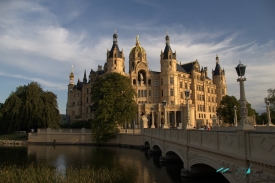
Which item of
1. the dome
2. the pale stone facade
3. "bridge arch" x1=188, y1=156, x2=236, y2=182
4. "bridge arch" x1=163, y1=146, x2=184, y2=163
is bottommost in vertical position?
"bridge arch" x1=163, y1=146, x2=184, y2=163

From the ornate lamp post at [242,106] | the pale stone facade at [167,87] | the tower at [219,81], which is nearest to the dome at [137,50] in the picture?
the pale stone facade at [167,87]

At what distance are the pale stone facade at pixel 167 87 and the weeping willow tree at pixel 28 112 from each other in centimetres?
1998

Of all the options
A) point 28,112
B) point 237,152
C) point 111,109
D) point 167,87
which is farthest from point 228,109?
point 237,152

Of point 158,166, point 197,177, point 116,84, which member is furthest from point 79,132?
point 197,177

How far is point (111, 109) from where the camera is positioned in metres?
43.7

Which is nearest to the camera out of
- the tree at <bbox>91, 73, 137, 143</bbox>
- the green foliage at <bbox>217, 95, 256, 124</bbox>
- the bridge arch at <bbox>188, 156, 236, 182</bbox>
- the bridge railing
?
the bridge railing

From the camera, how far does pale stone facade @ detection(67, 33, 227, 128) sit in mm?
63869

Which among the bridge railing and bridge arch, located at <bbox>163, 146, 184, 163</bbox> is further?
bridge arch, located at <bbox>163, 146, 184, 163</bbox>

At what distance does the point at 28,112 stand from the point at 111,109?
1831 centimetres

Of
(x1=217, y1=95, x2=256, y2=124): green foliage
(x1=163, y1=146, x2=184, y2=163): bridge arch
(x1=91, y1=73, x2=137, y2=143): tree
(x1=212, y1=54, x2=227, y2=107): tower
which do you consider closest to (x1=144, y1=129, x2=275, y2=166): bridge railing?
(x1=163, y1=146, x2=184, y2=163): bridge arch

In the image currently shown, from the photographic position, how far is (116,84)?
153 feet

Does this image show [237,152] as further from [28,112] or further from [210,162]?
[28,112]

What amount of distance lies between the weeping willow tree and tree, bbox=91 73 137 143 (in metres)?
12.4

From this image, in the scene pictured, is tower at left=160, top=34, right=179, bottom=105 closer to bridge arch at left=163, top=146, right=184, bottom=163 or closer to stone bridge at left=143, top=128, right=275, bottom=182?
bridge arch at left=163, top=146, right=184, bottom=163
